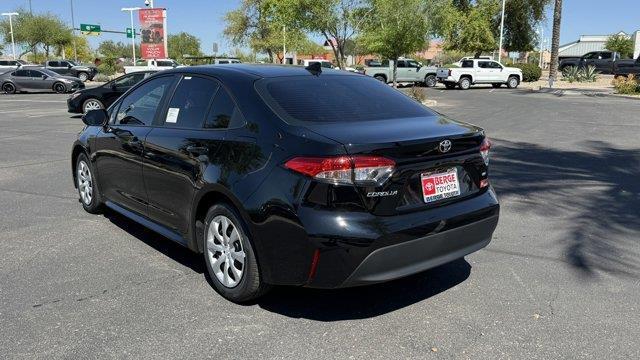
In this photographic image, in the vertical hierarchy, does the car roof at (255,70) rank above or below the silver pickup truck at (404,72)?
below

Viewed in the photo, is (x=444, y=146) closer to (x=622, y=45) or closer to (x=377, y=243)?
(x=377, y=243)

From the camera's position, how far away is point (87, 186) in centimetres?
613

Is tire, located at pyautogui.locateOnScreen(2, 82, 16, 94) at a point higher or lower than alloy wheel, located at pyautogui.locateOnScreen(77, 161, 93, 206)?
higher

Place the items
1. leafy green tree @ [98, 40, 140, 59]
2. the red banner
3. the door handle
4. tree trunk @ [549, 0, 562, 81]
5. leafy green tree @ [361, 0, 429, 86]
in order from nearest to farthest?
the door handle, leafy green tree @ [361, 0, 429, 86], tree trunk @ [549, 0, 562, 81], the red banner, leafy green tree @ [98, 40, 140, 59]

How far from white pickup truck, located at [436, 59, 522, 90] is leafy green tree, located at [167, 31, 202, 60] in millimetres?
65100

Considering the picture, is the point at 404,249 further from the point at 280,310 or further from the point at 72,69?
the point at 72,69

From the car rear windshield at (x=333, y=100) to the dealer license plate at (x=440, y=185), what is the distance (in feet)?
2.04

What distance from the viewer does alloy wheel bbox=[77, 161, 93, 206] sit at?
608 centimetres

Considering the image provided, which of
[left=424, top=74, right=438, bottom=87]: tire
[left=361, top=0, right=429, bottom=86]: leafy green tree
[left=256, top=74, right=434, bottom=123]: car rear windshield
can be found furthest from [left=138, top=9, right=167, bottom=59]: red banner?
[left=256, top=74, right=434, bottom=123]: car rear windshield

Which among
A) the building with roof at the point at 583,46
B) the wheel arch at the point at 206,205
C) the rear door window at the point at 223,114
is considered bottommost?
the wheel arch at the point at 206,205

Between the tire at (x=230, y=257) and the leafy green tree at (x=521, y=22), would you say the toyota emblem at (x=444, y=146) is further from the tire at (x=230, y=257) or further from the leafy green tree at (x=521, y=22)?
the leafy green tree at (x=521, y=22)

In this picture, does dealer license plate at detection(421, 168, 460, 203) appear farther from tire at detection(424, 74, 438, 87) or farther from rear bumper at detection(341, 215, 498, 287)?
tire at detection(424, 74, 438, 87)

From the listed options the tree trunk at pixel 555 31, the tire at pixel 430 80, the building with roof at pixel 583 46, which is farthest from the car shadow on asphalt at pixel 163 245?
the building with roof at pixel 583 46

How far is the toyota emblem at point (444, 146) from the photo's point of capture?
11.7 feet
